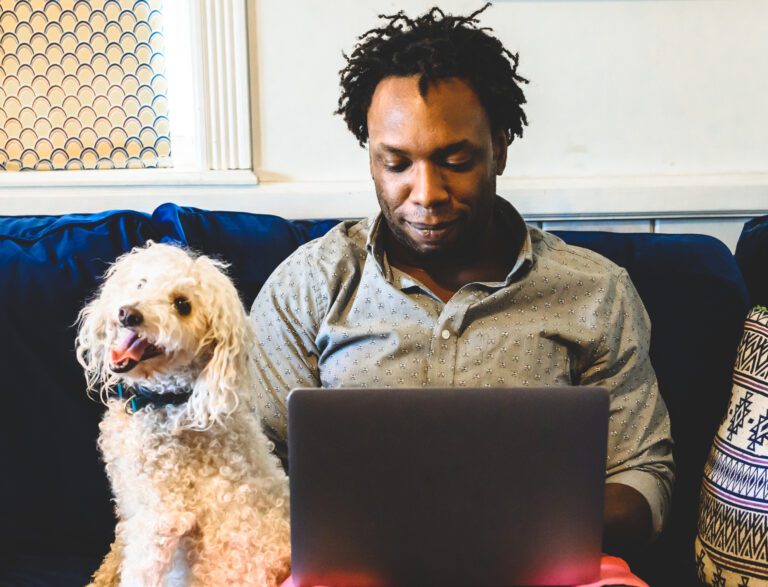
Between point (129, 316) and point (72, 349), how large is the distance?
1.57 feet

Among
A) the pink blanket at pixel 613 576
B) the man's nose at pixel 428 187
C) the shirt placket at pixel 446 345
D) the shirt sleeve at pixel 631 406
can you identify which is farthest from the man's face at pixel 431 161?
the pink blanket at pixel 613 576

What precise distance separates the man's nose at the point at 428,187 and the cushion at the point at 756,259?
71 cm

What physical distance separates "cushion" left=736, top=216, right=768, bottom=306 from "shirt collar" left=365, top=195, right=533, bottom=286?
20.3 inches

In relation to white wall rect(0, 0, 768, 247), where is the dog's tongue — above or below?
below

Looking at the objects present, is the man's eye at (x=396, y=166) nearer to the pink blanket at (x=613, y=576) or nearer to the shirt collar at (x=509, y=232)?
the shirt collar at (x=509, y=232)

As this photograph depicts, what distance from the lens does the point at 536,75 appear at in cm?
182

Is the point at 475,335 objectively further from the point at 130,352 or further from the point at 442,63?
the point at 130,352

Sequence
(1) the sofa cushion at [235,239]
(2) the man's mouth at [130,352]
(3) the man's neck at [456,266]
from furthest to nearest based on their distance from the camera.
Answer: (1) the sofa cushion at [235,239]
(3) the man's neck at [456,266]
(2) the man's mouth at [130,352]

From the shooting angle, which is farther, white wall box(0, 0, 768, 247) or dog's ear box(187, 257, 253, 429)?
white wall box(0, 0, 768, 247)

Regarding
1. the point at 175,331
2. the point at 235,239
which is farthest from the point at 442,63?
the point at 175,331

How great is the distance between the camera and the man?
1.29m

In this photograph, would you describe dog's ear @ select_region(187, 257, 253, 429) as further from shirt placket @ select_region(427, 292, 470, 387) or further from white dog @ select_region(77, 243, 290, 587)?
shirt placket @ select_region(427, 292, 470, 387)

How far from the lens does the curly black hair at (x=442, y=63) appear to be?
4.31ft

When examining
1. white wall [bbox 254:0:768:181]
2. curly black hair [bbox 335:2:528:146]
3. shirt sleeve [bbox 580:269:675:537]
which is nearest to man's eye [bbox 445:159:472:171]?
curly black hair [bbox 335:2:528:146]
